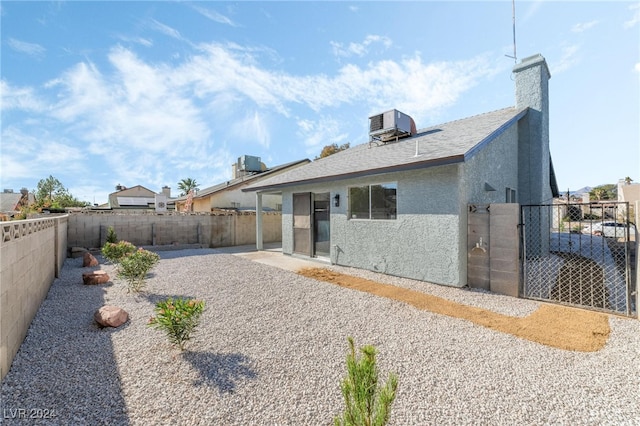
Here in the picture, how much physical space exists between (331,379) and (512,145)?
9629 millimetres

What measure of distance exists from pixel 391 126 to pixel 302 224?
16.3 ft

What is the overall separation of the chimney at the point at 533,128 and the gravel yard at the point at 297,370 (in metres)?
5.99

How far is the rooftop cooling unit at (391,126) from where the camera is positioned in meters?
9.51

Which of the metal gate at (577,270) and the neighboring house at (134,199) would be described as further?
the neighboring house at (134,199)

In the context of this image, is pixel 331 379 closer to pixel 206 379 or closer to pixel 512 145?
pixel 206 379

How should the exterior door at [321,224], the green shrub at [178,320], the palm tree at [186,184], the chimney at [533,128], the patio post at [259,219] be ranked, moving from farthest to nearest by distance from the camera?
the palm tree at [186,184]
the patio post at [259,219]
the exterior door at [321,224]
the chimney at [533,128]
the green shrub at [178,320]

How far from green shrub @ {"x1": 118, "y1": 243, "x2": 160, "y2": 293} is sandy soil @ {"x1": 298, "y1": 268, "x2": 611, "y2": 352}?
5155 millimetres

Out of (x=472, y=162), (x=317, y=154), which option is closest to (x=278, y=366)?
(x=472, y=162)

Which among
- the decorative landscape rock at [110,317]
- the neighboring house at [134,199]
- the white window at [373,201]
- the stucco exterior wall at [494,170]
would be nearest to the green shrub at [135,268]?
the decorative landscape rock at [110,317]

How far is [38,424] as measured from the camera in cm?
214

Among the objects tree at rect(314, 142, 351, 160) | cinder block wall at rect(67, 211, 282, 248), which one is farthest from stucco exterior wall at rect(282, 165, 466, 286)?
tree at rect(314, 142, 351, 160)

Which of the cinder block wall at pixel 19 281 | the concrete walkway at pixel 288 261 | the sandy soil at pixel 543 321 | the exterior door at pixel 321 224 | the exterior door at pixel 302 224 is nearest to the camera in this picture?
the cinder block wall at pixel 19 281

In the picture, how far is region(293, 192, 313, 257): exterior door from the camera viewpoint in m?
9.98

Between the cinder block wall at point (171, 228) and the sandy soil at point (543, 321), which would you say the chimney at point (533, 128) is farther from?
the cinder block wall at point (171, 228)
